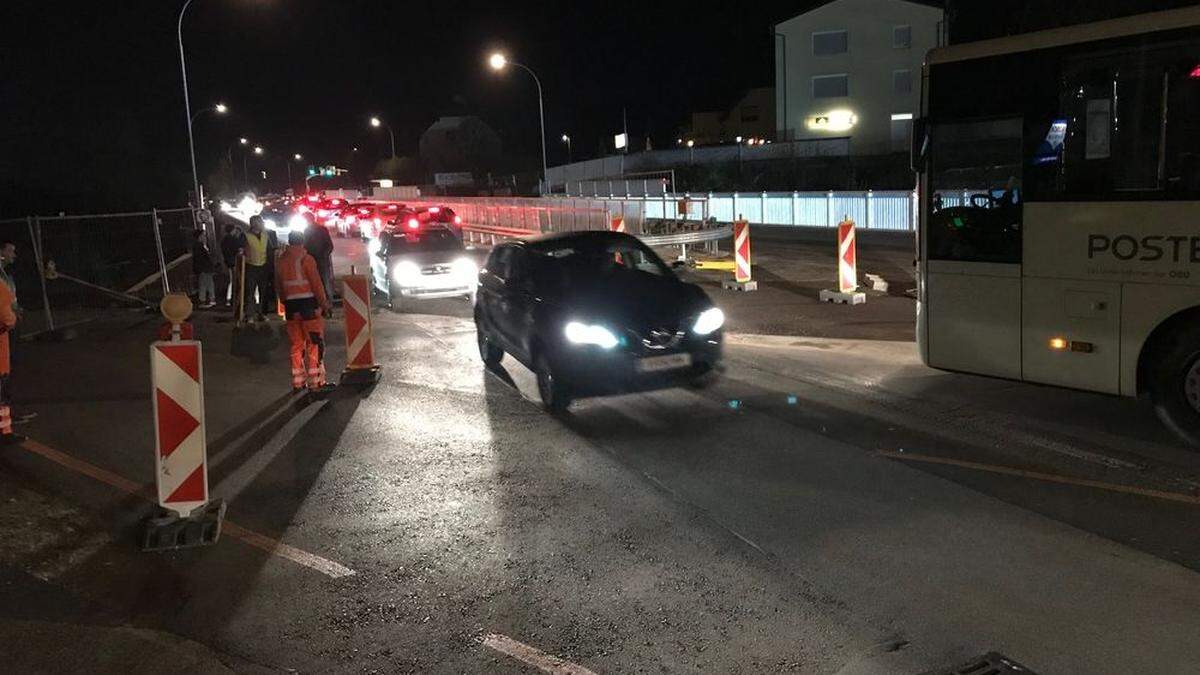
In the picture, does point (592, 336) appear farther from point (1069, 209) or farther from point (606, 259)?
point (1069, 209)

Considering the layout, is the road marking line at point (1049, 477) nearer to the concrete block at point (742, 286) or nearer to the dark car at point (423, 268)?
the concrete block at point (742, 286)

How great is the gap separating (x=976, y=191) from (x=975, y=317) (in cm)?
114

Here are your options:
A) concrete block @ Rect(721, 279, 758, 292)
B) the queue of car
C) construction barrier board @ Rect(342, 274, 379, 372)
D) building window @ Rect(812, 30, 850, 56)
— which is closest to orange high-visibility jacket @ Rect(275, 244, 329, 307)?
construction barrier board @ Rect(342, 274, 379, 372)

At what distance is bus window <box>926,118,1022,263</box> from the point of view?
335 inches

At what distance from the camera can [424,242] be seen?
63.5 feet

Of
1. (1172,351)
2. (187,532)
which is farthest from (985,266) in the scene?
(187,532)

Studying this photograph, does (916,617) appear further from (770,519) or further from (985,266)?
(985,266)

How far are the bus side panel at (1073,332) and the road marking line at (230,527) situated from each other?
6019 mm

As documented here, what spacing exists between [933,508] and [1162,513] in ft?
4.52

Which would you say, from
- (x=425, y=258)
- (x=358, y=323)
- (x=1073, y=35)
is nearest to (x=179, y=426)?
(x=358, y=323)

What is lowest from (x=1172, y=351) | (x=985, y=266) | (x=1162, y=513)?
(x=1162, y=513)

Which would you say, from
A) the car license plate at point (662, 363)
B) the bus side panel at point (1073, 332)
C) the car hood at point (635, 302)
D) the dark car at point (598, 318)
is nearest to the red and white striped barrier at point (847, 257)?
the dark car at point (598, 318)

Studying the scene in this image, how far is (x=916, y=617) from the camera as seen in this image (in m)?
4.81

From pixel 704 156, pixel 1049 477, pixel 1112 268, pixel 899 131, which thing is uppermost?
pixel 899 131
